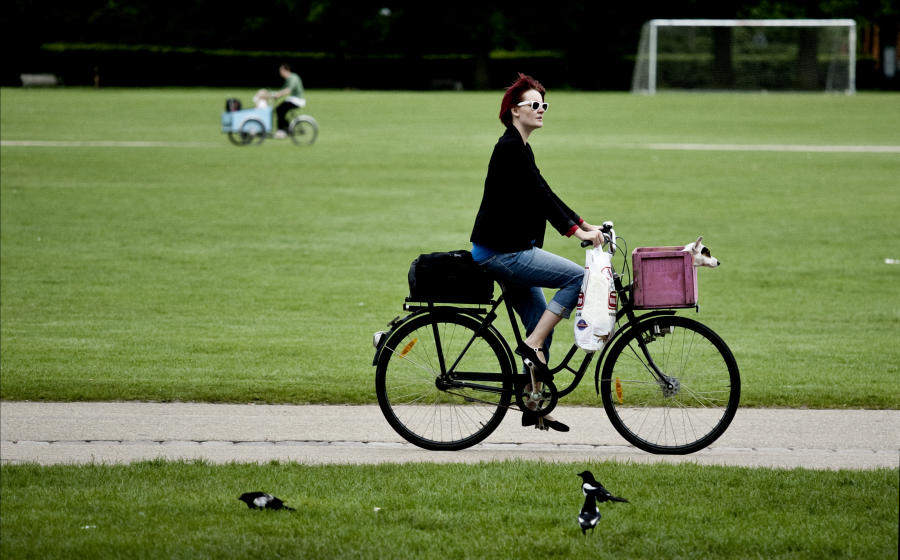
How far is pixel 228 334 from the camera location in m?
10.5

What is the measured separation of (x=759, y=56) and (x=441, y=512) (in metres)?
60.7

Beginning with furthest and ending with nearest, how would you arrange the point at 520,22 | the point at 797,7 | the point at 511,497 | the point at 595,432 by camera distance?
1. the point at 520,22
2. the point at 797,7
3. the point at 595,432
4. the point at 511,497

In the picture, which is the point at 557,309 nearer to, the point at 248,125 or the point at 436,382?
the point at 436,382

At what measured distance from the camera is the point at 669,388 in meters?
6.39

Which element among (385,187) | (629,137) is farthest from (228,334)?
(629,137)

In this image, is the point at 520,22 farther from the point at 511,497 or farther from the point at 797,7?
the point at 511,497

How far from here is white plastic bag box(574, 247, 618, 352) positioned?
6047 millimetres

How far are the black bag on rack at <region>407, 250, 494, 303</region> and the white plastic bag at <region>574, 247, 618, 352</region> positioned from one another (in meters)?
0.51

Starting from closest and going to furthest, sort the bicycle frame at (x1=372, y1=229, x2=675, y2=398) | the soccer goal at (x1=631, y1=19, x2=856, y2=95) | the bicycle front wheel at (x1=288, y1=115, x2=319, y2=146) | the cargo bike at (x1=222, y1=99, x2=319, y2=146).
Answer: the bicycle frame at (x1=372, y1=229, x2=675, y2=398) → the cargo bike at (x1=222, y1=99, x2=319, y2=146) → the bicycle front wheel at (x1=288, y1=115, x2=319, y2=146) → the soccer goal at (x1=631, y1=19, x2=856, y2=95)

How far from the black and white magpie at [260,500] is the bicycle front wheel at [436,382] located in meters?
1.37

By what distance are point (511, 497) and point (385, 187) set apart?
1758cm

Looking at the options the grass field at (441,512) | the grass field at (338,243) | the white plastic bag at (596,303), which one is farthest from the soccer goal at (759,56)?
the grass field at (441,512)

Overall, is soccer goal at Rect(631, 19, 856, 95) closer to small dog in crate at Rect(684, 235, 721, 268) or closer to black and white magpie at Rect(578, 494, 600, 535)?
small dog in crate at Rect(684, 235, 721, 268)

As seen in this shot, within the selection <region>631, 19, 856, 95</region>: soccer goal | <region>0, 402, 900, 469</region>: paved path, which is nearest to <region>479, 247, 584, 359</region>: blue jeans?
<region>0, 402, 900, 469</region>: paved path
